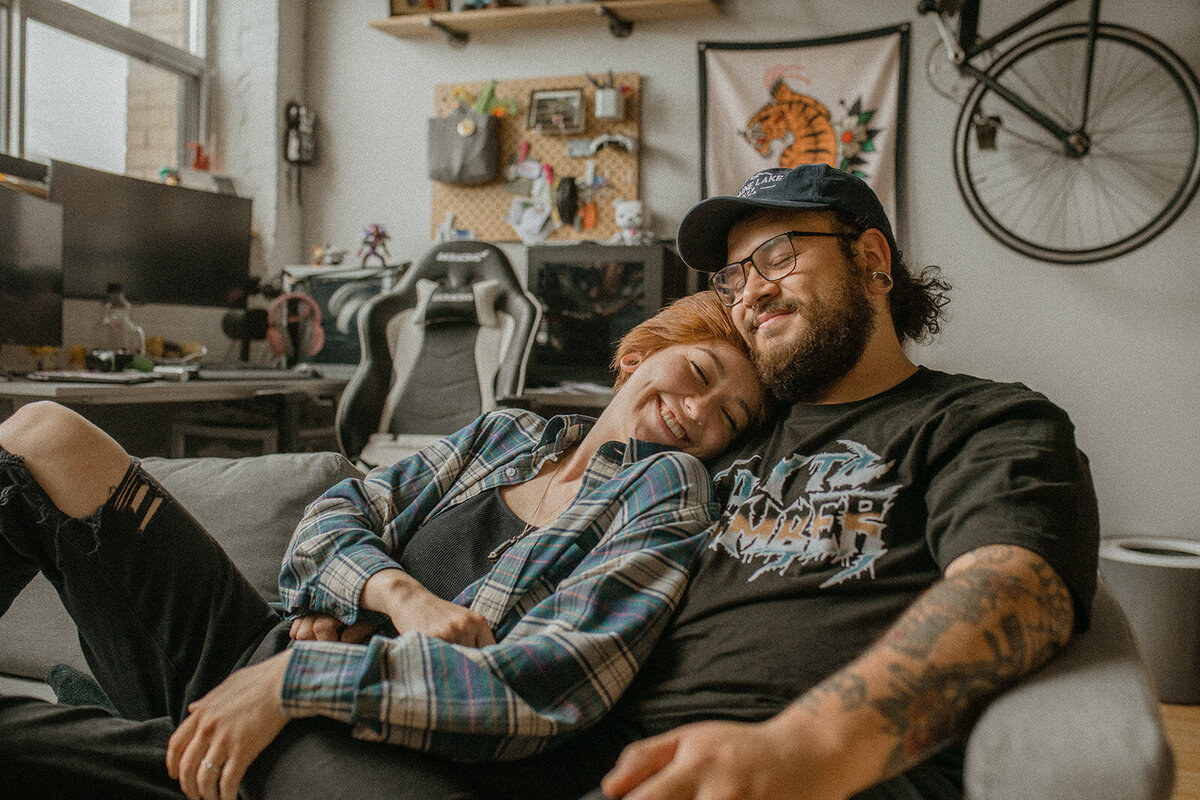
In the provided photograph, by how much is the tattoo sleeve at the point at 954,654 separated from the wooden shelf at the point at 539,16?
10.3 feet

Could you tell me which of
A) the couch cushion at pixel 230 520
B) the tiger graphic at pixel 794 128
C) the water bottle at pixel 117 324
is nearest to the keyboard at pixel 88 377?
the water bottle at pixel 117 324

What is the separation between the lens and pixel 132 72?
3582mm

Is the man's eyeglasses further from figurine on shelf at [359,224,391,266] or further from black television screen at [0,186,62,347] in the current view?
figurine on shelf at [359,224,391,266]

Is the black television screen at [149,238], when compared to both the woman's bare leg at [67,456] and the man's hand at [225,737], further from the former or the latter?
the man's hand at [225,737]

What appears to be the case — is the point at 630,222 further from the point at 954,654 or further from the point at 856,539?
the point at 954,654

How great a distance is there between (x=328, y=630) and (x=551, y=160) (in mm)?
3001

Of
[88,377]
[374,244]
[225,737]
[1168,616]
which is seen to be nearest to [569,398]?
[374,244]

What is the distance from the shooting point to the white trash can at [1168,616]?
2377mm

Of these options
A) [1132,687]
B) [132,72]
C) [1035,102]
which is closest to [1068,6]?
[1035,102]

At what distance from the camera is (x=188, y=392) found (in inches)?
96.7

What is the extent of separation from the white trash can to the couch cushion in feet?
7.26

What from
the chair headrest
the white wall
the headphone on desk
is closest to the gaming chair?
the chair headrest

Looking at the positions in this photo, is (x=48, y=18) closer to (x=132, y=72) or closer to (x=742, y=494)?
(x=132, y=72)

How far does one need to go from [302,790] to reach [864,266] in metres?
1.01
